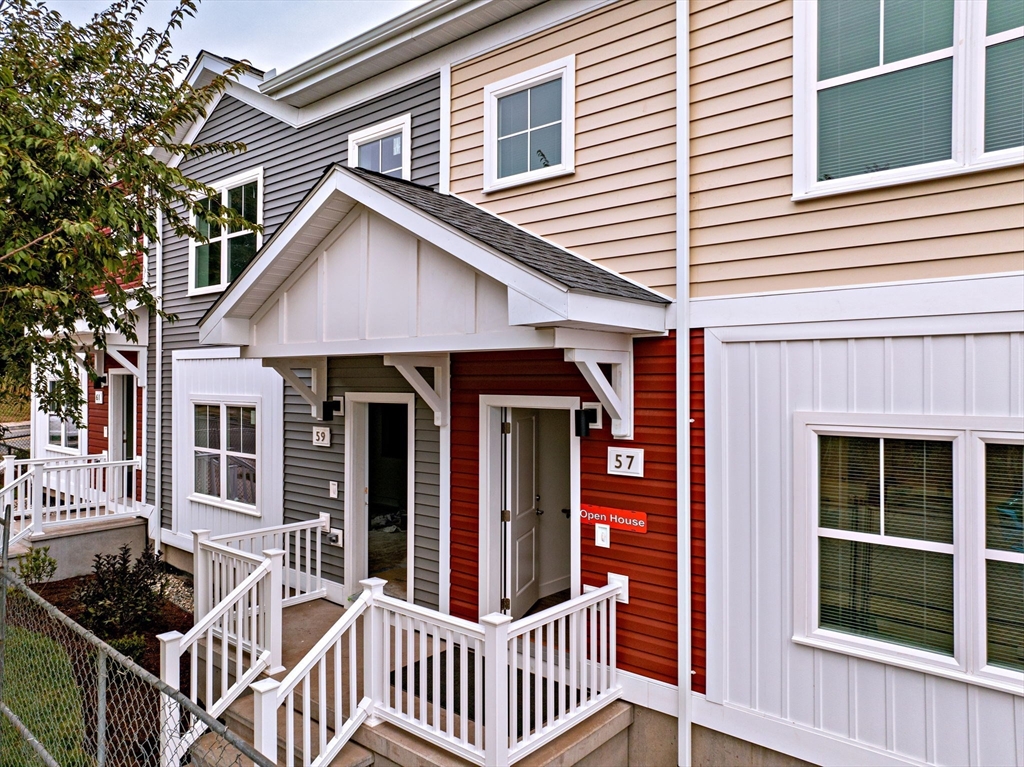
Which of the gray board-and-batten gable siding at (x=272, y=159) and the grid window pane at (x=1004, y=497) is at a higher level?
the gray board-and-batten gable siding at (x=272, y=159)

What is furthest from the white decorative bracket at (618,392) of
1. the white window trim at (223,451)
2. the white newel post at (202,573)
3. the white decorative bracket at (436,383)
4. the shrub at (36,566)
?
the shrub at (36,566)

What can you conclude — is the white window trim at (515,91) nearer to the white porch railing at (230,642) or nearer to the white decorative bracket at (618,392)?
the white decorative bracket at (618,392)

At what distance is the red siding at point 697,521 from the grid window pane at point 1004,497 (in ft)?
5.30

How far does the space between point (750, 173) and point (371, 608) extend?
4.00 meters

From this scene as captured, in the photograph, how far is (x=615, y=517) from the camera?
5008mm

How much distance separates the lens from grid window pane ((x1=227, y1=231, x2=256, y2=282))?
866 cm

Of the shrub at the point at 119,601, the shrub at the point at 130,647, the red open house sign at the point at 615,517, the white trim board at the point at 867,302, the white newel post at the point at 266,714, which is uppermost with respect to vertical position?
the white trim board at the point at 867,302

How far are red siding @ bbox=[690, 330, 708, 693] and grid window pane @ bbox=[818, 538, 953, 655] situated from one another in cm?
77

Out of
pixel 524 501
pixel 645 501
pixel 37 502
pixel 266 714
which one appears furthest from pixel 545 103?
pixel 37 502

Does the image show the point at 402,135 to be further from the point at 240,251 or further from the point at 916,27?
the point at 916,27

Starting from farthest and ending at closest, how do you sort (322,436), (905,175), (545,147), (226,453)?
(226,453) < (322,436) < (545,147) < (905,175)

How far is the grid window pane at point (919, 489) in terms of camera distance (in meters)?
3.71

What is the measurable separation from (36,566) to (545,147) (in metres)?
8.98

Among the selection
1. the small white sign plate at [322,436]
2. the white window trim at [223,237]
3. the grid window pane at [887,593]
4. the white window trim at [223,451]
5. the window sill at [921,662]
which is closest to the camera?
the window sill at [921,662]
